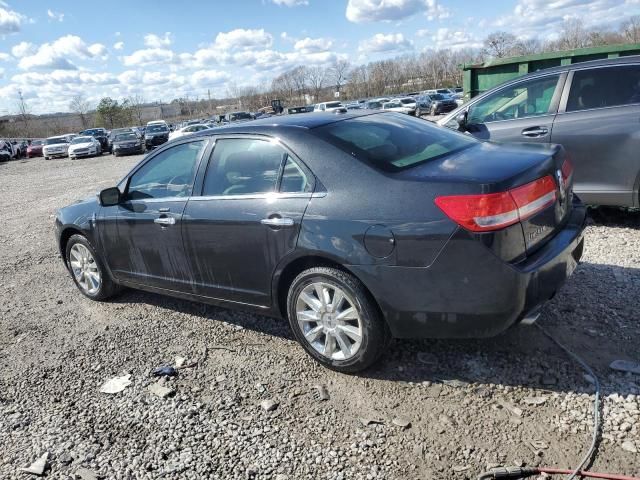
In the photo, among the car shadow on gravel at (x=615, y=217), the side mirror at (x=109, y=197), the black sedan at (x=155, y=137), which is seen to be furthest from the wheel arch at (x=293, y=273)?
the black sedan at (x=155, y=137)

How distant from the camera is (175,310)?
479 cm

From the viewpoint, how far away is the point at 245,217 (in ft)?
11.6

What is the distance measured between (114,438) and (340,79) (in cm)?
10302

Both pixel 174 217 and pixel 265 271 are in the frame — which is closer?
pixel 265 271

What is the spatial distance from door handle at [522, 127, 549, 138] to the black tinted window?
3320 mm

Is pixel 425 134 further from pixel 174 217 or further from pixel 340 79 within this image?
pixel 340 79

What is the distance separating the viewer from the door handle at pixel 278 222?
10.9 ft

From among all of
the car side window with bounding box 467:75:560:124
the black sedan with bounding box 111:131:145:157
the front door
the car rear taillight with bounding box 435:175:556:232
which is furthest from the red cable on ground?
the black sedan with bounding box 111:131:145:157

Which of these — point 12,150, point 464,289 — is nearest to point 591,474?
point 464,289

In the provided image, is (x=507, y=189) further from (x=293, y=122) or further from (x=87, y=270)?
(x=87, y=270)

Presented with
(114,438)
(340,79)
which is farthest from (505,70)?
(340,79)

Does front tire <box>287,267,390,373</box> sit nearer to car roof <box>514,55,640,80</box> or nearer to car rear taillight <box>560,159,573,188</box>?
car rear taillight <box>560,159,573,188</box>

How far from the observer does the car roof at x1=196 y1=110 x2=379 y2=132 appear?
3.63 metres

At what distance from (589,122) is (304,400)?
4137 millimetres
